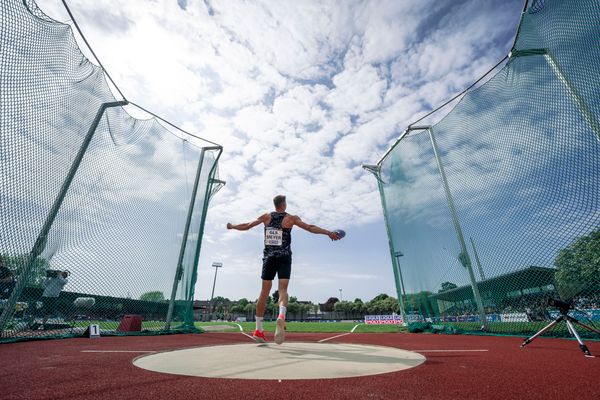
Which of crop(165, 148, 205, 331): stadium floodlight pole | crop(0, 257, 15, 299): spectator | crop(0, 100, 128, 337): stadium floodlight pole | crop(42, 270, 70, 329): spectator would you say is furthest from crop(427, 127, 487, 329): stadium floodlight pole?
crop(0, 257, 15, 299): spectator

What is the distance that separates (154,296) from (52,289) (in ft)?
7.42

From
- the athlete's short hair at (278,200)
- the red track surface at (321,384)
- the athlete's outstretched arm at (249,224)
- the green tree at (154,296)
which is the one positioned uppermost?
the athlete's short hair at (278,200)

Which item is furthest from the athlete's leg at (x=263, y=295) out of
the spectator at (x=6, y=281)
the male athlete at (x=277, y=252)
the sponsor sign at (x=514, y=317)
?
the sponsor sign at (x=514, y=317)

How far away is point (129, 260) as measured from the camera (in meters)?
6.36

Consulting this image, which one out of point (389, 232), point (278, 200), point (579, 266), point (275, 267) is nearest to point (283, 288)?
point (275, 267)

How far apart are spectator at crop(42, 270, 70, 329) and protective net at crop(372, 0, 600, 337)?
25.3 ft

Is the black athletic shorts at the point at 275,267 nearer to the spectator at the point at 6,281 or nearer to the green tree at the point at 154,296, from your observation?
the spectator at the point at 6,281

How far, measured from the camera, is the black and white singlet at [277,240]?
166 inches

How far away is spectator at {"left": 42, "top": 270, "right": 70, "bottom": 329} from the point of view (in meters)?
4.89

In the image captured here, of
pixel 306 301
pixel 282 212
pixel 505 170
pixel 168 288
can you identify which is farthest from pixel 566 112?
pixel 306 301

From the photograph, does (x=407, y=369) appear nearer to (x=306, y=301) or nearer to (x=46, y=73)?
(x=46, y=73)

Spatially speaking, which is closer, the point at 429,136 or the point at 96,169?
the point at 96,169

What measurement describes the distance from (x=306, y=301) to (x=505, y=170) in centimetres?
11178

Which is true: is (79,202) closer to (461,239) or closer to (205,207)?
(205,207)
